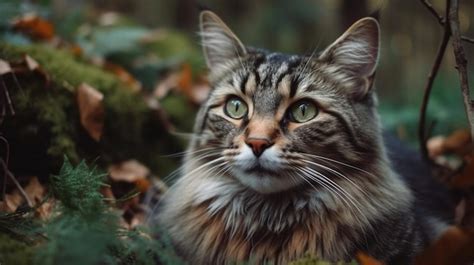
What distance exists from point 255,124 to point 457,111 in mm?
4008

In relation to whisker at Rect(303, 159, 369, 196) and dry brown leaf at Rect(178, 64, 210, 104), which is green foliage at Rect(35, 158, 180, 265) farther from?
dry brown leaf at Rect(178, 64, 210, 104)

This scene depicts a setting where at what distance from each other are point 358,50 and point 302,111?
0.46 metres

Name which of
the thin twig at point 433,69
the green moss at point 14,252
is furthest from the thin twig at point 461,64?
the green moss at point 14,252

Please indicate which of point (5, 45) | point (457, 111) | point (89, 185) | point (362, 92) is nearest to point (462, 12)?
point (457, 111)

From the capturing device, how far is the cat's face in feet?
8.04

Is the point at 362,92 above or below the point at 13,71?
above

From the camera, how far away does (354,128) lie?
268 centimetres

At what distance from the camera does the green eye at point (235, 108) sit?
2.76m

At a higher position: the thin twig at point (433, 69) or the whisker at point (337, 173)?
the thin twig at point (433, 69)

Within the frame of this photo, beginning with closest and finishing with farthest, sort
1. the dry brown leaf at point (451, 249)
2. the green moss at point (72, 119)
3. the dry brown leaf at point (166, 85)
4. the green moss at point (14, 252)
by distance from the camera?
the green moss at point (14, 252)
the dry brown leaf at point (451, 249)
the green moss at point (72, 119)
the dry brown leaf at point (166, 85)

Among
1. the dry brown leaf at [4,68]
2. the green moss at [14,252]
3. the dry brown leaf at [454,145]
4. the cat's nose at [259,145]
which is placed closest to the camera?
the green moss at [14,252]

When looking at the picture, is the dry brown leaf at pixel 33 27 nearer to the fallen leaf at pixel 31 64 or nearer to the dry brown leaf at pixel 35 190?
the fallen leaf at pixel 31 64

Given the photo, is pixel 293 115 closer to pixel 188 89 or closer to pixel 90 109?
pixel 90 109

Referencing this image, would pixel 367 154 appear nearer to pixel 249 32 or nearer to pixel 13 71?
pixel 13 71
